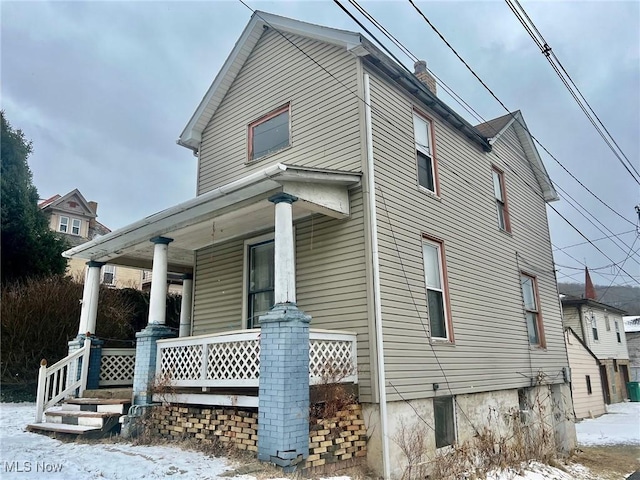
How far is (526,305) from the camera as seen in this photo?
38.9 ft

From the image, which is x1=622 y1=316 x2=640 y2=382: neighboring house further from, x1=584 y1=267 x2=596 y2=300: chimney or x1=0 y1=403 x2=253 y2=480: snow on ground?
x1=0 y1=403 x2=253 y2=480: snow on ground

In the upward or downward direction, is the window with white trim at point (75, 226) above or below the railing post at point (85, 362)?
above

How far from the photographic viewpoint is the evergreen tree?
53.2 ft

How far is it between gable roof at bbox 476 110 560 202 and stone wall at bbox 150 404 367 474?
28.2ft

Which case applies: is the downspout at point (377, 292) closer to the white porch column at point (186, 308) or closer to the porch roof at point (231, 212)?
the porch roof at point (231, 212)

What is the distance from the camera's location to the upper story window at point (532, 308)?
11.8 metres

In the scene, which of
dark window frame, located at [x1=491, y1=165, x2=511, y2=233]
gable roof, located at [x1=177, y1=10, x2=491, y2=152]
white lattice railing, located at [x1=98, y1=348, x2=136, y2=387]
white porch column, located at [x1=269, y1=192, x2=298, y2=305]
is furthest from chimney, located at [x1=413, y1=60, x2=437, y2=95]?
white lattice railing, located at [x1=98, y1=348, x2=136, y2=387]

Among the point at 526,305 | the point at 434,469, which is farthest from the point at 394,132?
the point at 526,305

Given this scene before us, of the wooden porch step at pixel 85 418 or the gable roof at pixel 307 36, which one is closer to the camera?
the wooden porch step at pixel 85 418

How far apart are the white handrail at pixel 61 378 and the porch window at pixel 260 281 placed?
11.5ft

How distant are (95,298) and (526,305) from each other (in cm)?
Result: 1028

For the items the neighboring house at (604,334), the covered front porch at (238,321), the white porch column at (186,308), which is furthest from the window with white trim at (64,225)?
the neighboring house at (604,334)

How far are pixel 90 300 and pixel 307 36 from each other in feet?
22.8

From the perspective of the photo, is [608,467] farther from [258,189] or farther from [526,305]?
[258,189]
